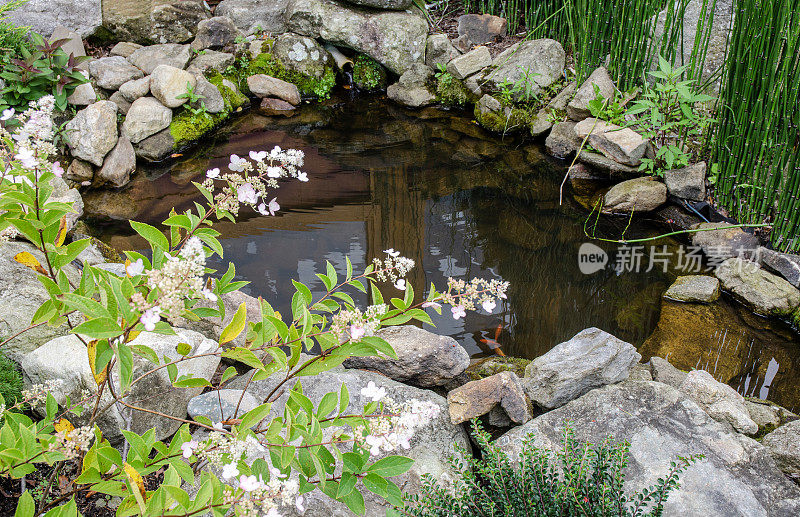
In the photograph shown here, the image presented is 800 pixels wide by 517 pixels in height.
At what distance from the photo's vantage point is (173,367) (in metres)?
1.36

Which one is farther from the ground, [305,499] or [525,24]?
[525,24]

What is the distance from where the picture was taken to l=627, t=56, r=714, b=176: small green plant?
3863 millimetres

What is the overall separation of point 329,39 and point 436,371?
4.61 m

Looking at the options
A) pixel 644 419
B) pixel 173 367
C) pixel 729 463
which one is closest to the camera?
pixel 173 367

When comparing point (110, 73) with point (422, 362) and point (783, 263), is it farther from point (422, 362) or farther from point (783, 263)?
point (783, 263)

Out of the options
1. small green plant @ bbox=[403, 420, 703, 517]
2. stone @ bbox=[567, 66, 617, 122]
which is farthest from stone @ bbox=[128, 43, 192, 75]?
small green plant @ bbox=[403, 420, 703, 517]

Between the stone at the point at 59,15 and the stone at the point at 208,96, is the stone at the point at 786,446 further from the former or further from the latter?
the stone at the point at 59,15

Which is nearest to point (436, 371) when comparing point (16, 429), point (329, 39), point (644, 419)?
point (644, 419)

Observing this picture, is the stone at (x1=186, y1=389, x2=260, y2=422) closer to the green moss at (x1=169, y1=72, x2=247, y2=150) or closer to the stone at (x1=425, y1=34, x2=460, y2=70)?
the green moss at (x1=169, y1=72, x2=247, y2=150)

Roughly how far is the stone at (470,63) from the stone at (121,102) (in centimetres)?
305

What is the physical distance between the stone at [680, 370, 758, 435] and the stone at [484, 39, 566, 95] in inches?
137

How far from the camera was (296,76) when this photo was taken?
5.95 meters

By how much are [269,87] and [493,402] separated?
4512 mm

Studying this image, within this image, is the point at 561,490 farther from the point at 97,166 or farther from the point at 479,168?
the point at 97,166
